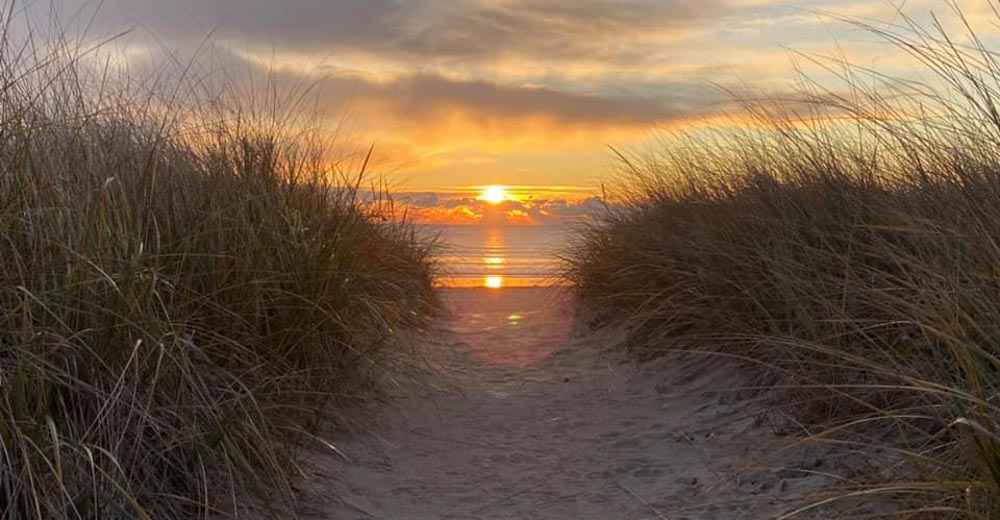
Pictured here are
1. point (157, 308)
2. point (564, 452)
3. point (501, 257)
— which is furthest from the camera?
point (501, 257)

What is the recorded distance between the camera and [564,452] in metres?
3.87

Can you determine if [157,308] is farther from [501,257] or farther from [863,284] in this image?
[501,257]

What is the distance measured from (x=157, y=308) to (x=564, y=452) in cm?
195

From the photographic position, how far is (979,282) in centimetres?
284

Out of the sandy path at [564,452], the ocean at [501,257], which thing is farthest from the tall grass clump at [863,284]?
the ocean at [501,257]

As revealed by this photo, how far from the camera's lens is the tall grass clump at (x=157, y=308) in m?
2.22

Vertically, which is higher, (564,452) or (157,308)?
(157,308)

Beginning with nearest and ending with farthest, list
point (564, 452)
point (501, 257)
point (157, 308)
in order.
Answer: point (157, 308) → point (564, 452) → point (501, 257)

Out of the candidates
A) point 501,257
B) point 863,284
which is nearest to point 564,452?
point 863,284

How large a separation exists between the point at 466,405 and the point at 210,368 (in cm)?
203

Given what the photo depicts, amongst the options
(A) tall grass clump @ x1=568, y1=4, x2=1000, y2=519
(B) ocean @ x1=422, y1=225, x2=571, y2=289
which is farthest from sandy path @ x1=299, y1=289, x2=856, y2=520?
(B) ocean @ x1=422, y1=225, x2=571, y2=289

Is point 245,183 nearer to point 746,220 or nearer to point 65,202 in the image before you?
point 65,202

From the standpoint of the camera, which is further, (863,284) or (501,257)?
(501,257)

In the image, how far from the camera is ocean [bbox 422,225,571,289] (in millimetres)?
8922
